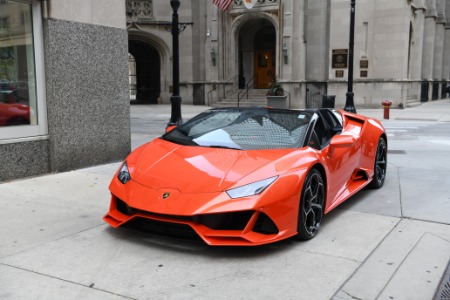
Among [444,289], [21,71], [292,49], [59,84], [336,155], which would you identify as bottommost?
[444,289]

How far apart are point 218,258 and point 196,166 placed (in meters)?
0.93

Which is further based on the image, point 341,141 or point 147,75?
point 147,75

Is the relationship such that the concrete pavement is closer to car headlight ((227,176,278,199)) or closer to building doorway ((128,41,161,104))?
car headlight ((227,176,278,199))

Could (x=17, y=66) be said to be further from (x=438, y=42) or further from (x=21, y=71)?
(x=438, y=42)

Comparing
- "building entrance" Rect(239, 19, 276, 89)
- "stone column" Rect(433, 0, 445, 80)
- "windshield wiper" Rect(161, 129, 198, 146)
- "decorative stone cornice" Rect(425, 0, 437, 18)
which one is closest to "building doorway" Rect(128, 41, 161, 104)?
"building entrance" Rect(239, 19, 276, 89)

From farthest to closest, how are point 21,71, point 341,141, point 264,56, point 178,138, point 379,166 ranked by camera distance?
point 264,56, point 21,71, point 379,166, point 178,138, point 341,141

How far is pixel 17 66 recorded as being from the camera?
7.27m

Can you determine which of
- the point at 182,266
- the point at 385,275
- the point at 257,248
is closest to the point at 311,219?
the point at 257,248

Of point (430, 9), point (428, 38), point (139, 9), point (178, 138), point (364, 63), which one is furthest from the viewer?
point (428, 38)

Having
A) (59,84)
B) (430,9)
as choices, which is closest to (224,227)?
(59,84)

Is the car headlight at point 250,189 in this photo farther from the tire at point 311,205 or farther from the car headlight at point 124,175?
the car headlight at point 124,175

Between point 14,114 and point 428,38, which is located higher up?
point 428,38

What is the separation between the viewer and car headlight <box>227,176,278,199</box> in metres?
3.98

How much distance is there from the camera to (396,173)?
7.92 meters
